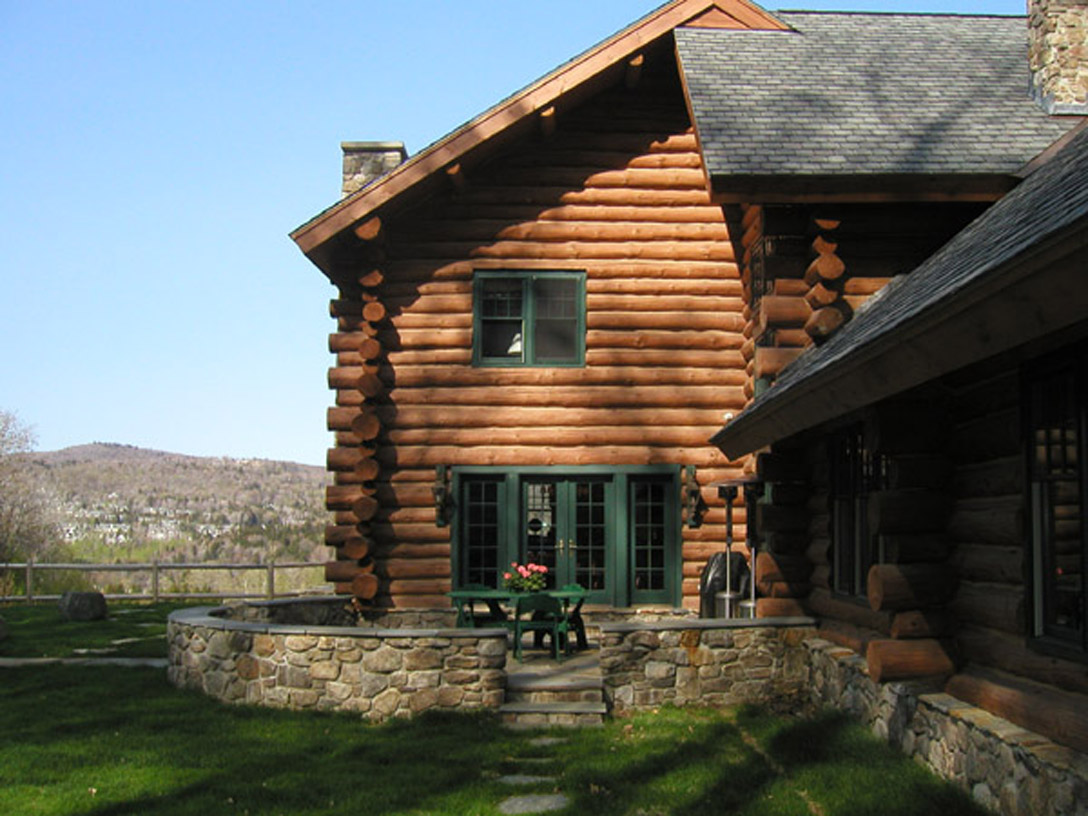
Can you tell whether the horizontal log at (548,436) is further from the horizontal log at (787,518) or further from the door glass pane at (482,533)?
the horizontal log at (787,518)

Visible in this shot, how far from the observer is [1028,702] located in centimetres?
662

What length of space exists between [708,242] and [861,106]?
267 centimetres

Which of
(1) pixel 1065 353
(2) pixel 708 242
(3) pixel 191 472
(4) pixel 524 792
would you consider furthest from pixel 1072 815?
(3) pixel 191 472

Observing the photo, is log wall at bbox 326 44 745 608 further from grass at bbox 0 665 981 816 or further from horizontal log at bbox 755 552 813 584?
grass at bbox 0 665 981 816

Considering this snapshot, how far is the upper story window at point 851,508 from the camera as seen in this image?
9789 mm

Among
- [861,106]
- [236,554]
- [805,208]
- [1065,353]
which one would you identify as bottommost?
[236,554]

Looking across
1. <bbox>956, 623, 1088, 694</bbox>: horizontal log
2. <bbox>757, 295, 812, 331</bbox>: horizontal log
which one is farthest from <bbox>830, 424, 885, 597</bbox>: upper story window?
<bbox>757, 295, 812, 331</bbox>: horizontal log

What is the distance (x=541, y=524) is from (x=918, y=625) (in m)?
7.49

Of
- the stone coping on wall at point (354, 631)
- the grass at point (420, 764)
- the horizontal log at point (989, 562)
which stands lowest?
the grass at point (420, 764)

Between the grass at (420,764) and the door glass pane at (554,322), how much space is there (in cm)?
604

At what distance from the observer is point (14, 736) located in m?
9.37

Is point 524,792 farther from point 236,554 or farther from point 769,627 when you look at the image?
point 236,554

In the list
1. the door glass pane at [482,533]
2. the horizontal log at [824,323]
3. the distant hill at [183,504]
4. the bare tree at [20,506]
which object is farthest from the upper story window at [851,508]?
the distant hill at [183,504]

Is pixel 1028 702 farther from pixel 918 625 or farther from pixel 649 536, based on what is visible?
pixel 649 536
